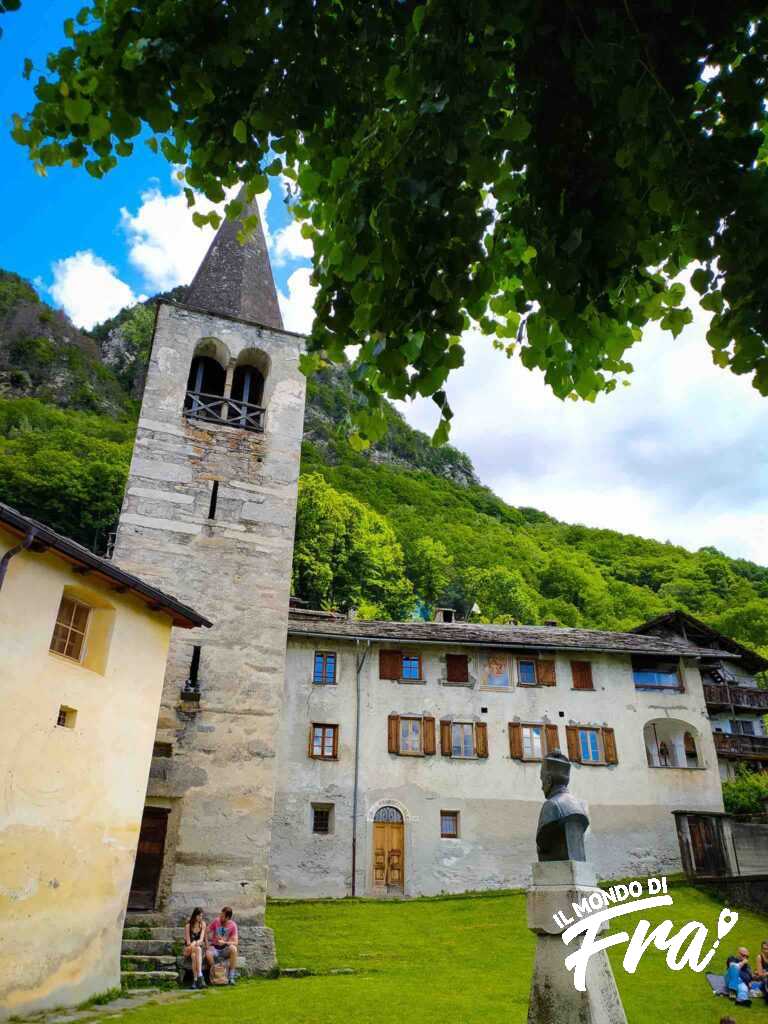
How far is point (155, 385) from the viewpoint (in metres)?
18.6

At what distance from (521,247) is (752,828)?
85.0 ft

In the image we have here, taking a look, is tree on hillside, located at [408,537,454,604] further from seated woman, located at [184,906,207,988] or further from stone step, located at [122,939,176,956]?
seated woman, located at [184,906,207,988]

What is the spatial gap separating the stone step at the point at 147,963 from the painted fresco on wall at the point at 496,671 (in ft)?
51.3

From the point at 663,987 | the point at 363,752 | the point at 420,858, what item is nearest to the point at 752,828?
the point at 420,858

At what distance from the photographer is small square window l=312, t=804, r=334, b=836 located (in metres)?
23.4

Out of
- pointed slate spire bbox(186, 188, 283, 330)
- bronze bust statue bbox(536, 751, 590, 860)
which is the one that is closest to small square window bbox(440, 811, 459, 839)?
pointed slate spire bbox(186, 188, 283, 330)

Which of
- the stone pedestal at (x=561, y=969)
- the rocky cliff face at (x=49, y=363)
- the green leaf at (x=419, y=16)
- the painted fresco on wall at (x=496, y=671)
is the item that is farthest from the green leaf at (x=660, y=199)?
the rocky cliff face at (x=49, y=363)

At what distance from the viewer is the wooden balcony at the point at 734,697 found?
31922 mm

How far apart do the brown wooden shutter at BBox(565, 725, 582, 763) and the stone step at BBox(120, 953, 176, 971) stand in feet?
53.2

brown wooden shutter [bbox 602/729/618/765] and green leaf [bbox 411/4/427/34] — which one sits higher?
brown wooden shutter [bbox 602/729/618/765]

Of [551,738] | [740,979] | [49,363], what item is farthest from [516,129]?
[49,363]

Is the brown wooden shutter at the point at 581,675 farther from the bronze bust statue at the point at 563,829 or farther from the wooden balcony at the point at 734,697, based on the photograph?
the bronze bust statue at the point at 563,829

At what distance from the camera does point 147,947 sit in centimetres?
1278

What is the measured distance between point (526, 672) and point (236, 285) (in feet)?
53.4
